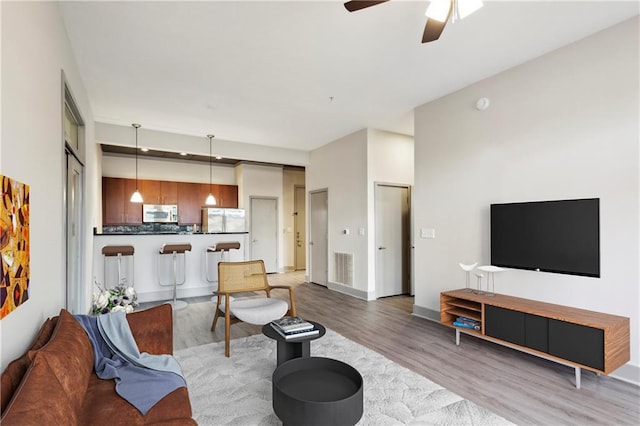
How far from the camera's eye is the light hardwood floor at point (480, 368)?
2.27 meters

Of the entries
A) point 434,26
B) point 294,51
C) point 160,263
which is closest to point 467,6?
point 434,26

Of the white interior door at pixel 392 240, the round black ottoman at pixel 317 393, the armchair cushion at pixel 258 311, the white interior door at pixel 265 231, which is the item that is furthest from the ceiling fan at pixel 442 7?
the white interior door at pixel 265 231

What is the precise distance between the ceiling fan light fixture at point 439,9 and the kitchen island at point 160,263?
16.3 ft

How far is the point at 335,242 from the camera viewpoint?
6363mm

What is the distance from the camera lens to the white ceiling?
101 inches

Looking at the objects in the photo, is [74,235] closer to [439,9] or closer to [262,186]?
[439,9]

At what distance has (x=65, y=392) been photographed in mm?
1339

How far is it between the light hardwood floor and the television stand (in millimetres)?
187

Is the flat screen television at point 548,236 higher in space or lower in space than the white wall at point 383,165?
lower

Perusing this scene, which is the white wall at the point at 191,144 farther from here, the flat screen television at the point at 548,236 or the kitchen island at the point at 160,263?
the flat screen television at the point at 548,236

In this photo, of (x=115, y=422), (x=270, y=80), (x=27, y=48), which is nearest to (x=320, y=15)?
(x=270, y=80)

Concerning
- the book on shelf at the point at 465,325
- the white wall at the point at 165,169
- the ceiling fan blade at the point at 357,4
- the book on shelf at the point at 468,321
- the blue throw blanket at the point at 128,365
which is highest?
the ceiling fan blade at the point at 357,4

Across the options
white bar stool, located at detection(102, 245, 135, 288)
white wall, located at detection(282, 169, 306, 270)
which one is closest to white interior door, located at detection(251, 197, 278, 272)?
white wall, located at detection(282, 169, 306, 270)

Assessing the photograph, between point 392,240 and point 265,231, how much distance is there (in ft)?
12.5
